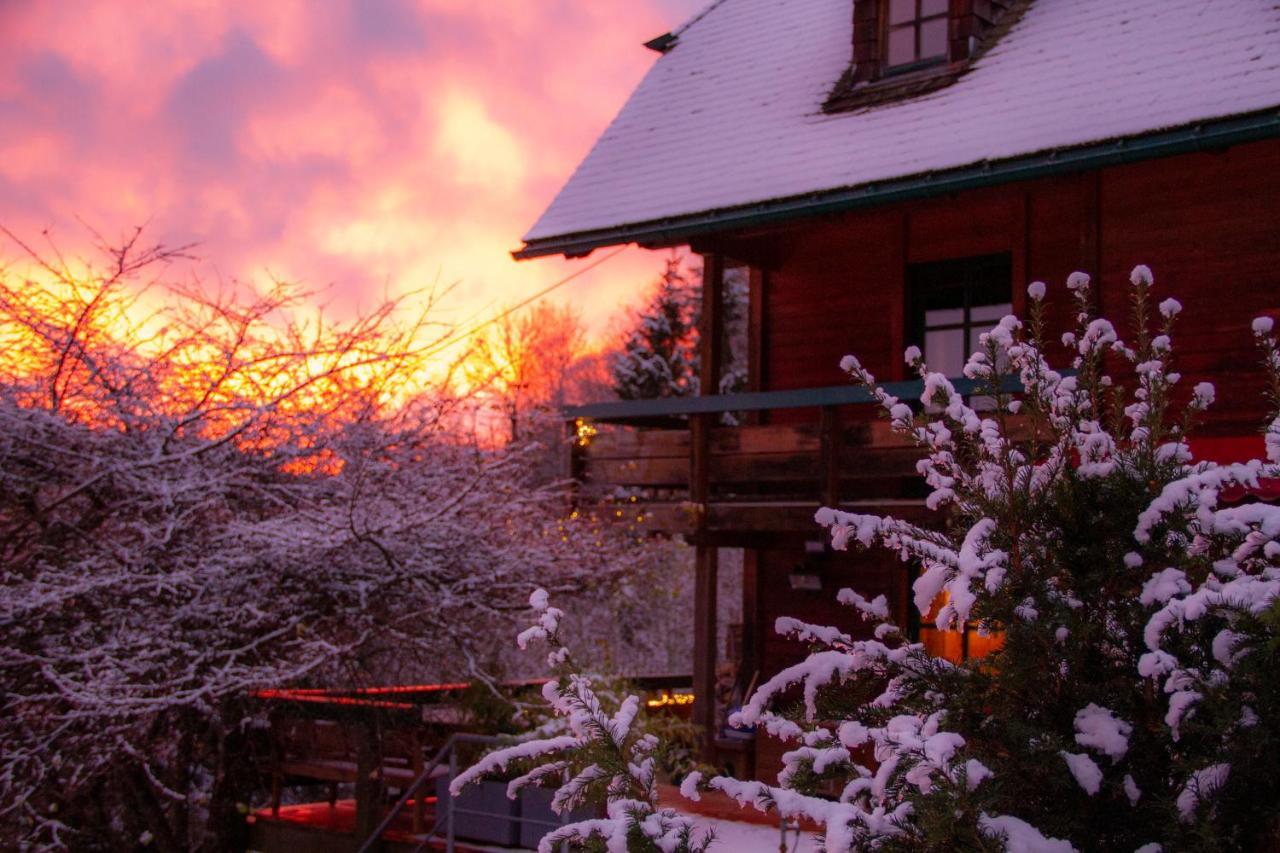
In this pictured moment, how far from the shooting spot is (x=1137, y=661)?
3408 mm

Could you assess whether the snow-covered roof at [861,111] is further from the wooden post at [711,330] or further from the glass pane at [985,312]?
the glass pane at [985,312]

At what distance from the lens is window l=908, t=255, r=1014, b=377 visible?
12.3 meters

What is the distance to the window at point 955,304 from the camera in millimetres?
12258

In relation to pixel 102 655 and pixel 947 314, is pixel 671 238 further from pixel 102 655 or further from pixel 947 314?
pixel 102 655

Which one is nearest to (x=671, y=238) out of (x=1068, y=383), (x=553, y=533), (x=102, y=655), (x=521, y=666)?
(x=553, y=533)

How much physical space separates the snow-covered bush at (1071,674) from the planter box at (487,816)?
22.9 ft

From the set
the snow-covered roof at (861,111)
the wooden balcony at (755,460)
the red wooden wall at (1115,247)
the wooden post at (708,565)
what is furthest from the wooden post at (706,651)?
the snow-covered roof at (861,111)

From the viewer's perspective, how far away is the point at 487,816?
10461mm

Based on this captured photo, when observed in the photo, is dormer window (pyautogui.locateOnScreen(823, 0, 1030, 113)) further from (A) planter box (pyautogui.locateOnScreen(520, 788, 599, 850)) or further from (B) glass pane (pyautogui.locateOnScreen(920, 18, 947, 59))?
(A) planter box (pyautogui.locateOnScreen(520, 788, 599, 850))

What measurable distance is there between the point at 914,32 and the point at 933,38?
0.22m

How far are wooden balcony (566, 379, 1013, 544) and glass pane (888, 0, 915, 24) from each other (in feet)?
12.4

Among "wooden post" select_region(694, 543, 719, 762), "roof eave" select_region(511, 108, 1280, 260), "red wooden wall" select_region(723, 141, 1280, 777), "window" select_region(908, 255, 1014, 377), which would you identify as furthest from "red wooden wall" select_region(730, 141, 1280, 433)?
"wooden post" select_region(694, 543, 719, 762)

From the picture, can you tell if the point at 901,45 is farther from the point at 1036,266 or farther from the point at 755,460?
the point at 755,460

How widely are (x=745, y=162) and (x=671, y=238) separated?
3.42 ft
